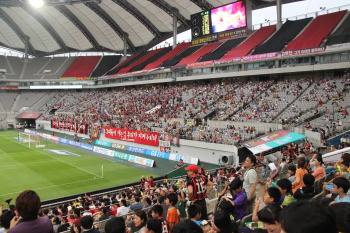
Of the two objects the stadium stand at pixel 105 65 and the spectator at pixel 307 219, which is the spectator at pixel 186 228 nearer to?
the spectator at pixel 307 219

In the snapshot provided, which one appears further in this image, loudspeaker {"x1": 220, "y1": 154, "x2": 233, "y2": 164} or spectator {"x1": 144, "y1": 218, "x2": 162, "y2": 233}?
loudspeaker {"x1": 220, "y1": 154, "x2": 233, "y2": 164}

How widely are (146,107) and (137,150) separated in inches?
600

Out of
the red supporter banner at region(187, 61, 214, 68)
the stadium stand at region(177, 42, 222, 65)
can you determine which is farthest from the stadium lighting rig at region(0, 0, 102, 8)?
the red supporter banner at region(187, 61, 214, 68)

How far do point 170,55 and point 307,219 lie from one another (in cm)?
6443

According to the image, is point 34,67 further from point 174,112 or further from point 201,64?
point 174,112

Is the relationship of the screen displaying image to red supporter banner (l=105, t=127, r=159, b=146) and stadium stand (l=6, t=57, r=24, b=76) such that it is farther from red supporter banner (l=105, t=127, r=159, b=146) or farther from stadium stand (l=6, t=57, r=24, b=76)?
stadium stand (l=6, t=57, r=24, b=76)

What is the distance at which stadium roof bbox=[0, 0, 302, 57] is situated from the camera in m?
58.3

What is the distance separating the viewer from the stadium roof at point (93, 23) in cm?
5831

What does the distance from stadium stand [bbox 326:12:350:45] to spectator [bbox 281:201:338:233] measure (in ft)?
132

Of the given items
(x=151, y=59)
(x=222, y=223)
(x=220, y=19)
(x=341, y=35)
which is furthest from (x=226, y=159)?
(x=151, y=59)

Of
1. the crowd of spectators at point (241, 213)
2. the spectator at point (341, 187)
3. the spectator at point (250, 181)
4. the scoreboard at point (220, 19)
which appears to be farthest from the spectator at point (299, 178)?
the scoreboard at point (220, 19)

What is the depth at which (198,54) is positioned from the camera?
57250 millimetres

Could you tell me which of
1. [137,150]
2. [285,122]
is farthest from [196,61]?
[285,122]

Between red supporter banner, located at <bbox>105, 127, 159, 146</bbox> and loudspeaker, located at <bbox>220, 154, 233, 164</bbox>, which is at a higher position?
red supporter banner, located at <bbox>105, 127, 159, 146</bbox>
